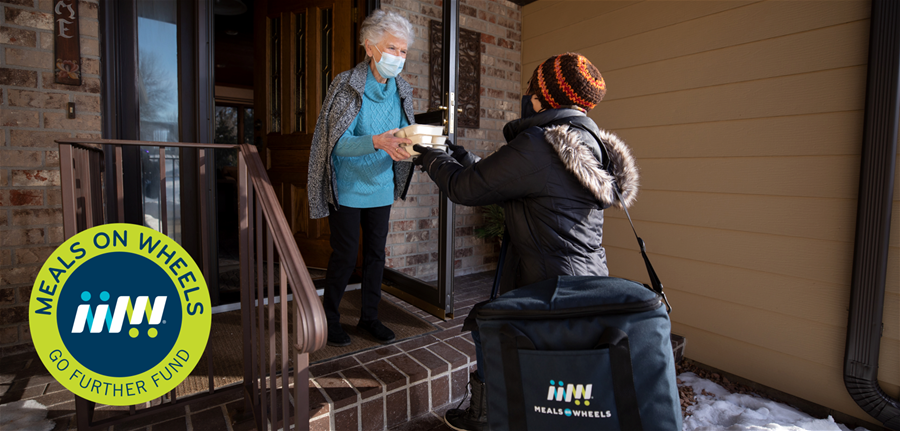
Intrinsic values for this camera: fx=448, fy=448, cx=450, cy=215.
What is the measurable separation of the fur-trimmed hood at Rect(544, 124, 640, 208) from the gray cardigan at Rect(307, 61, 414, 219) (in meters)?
1.00

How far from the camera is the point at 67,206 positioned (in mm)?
1307

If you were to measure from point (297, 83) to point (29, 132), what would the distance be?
5.30 ft

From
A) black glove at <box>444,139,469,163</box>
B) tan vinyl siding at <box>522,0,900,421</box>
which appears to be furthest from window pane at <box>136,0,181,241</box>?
tan vinyl siding at <box>522,0,900,421</box>

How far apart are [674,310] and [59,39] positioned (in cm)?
349

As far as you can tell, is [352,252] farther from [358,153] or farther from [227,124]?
[227,124]

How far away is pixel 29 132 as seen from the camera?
6.57ft

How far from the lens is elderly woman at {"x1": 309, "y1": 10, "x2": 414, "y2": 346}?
192 centimetres

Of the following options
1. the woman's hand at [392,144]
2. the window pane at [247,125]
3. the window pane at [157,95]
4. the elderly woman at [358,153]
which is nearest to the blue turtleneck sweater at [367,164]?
the elderly woman at [358,153]

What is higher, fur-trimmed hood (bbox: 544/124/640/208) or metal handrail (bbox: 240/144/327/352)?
fur-trimmed hood (bbox: 544/124/640/208)

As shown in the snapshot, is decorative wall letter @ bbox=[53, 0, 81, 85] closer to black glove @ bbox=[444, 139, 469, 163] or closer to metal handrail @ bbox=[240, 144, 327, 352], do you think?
metal handrail @ bbox=[240, 144, 327, 352]

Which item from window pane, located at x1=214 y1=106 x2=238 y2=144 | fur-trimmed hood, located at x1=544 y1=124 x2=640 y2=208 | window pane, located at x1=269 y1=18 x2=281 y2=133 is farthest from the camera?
window pane, located at x1=214 y1=106 x2=238 y2=144

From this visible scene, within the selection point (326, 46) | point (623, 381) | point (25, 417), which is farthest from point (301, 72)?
point (623, 381)

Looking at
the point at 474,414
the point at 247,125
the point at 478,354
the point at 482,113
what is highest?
the point at 247,125

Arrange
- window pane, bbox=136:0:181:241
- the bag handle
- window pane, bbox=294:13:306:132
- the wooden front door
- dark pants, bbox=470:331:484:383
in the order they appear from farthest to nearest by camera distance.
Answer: window pane, bbox=294:13:306:132 < the wooden front door < window pane, bbox=136:0:181:241 < dark pants, bbox=470:331:484:383 < the bag handle
